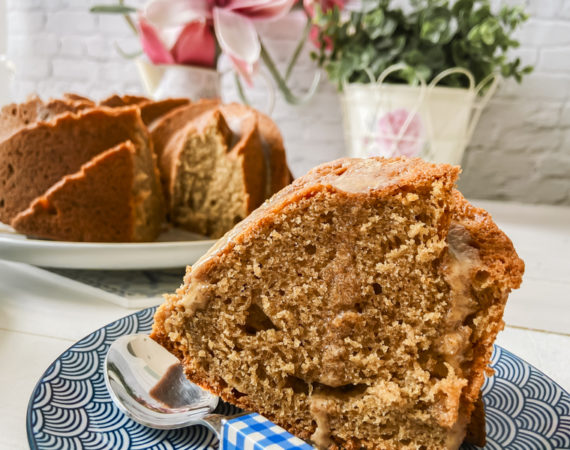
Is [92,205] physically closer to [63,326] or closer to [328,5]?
[63,326]

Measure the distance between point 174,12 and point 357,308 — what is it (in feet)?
4.75

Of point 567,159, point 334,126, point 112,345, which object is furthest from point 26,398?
point 567,159

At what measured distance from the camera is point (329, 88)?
241 cm

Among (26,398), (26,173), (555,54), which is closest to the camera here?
(26,398)

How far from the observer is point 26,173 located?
46.9 inches

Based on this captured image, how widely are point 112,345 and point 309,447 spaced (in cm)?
31

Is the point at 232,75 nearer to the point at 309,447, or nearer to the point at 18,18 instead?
the point at 18,18

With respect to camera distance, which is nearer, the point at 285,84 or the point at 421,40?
the point at 421,40

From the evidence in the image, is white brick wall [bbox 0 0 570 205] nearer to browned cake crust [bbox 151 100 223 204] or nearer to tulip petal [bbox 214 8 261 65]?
tulip petal [bbox 214 8 261 65]

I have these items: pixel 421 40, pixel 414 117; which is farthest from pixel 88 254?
pixel 421 40

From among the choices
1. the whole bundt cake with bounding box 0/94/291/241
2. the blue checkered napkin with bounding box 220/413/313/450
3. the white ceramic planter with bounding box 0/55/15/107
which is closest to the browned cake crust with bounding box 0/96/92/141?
the whole bundt cake with bounding box 0/94/291/241

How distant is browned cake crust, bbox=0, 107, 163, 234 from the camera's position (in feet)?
3.82

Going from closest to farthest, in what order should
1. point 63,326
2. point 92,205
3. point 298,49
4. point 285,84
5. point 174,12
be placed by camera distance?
point 63,326, point 92,205, point 174,12, point 298,49, point 285,84

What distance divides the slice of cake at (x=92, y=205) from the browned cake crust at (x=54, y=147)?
0.03 meters
